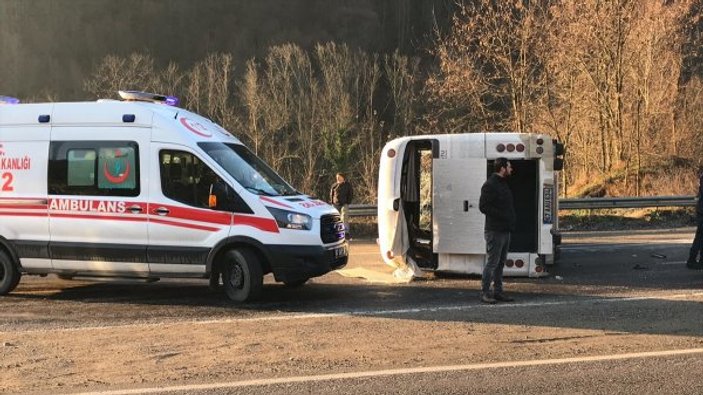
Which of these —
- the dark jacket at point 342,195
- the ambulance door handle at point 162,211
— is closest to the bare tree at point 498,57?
the dark jacket at point 342,195

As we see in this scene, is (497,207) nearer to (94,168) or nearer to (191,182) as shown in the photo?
(191,182)

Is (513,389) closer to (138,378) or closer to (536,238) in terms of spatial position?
(138,378)

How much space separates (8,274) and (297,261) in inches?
166

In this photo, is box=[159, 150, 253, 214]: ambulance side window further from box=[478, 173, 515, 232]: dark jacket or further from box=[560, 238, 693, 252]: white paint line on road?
box=[560, 238, 693, 252]: white paint line on road

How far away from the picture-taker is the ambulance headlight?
26.1 ft

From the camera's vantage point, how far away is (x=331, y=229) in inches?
332

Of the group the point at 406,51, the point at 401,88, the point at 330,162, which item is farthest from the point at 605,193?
the point at 406,51

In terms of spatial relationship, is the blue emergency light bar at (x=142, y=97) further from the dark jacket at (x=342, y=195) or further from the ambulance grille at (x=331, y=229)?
the dark jacket at (x=342, y=195)

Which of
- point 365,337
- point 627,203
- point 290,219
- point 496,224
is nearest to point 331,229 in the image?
point 290,219

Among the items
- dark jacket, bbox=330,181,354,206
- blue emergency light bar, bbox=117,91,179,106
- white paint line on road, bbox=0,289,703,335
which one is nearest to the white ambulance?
blue emergency light bar, bbox=117,91,179,106

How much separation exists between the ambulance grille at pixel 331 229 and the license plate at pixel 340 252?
0.13 m

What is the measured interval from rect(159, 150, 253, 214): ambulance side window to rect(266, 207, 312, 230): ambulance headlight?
1.46ft

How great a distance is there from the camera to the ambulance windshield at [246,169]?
823cm

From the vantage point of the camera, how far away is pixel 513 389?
4801mm
